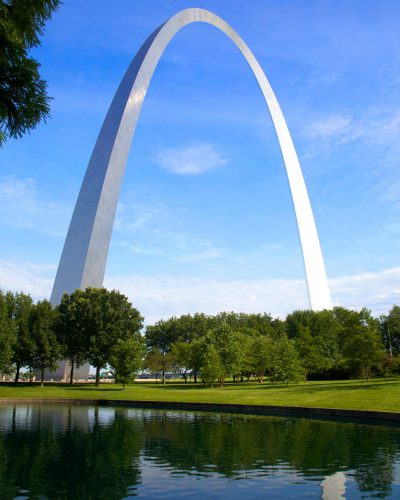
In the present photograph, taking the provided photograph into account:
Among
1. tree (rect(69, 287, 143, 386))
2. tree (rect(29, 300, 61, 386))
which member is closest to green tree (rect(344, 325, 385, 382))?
tree (rect(69, 287, 143, 386))

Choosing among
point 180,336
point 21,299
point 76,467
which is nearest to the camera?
point 76,467

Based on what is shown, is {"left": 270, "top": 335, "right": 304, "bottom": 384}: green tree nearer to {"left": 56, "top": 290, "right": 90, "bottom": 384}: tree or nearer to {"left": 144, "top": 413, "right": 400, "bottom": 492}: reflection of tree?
{"left": 56, "top": 290, "right": 90, "bottom": 384}: tree

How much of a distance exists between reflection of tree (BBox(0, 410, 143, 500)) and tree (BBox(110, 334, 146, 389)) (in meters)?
26.5

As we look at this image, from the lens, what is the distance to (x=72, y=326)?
4972 centimetres

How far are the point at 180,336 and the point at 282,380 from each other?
192 feet

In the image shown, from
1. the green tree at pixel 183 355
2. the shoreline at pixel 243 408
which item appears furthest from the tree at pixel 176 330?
the shoreline at pixel 243 408

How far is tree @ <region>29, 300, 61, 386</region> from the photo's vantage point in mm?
48375

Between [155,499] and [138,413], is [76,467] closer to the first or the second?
[155,499]

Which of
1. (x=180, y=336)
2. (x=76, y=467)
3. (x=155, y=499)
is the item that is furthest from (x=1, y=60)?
(x=180, y=336)

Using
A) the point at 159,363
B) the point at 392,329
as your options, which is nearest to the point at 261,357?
the point at 159,363

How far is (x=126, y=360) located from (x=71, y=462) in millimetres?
33720

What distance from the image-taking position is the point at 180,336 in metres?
101

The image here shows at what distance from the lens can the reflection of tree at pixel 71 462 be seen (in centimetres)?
986

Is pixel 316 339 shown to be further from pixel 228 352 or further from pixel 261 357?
pixel 228 352
